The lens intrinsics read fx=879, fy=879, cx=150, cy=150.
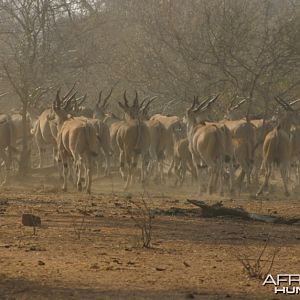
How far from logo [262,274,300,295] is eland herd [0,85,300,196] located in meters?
10.5

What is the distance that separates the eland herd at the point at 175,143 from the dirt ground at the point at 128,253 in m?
4.14

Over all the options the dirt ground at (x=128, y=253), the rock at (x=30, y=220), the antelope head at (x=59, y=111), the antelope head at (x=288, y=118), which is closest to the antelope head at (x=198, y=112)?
the antelope head at (x=288, y=118)

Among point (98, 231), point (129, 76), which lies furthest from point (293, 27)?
point (98, 231)

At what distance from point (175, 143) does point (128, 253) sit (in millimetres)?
14758

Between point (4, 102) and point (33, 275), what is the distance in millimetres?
25002

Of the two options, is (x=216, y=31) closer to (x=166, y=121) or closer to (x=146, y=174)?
(x=166, y=121)

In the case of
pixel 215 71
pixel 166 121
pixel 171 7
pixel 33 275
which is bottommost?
pixel 33 275

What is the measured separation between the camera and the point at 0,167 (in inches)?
916

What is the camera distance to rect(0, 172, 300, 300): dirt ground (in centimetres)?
758

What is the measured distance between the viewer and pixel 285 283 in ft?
25.8

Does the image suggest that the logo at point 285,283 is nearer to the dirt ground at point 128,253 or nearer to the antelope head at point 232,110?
the dirt ground at point 128,253

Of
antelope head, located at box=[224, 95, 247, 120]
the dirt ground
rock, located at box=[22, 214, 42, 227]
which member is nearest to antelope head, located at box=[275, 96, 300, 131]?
antelope head, located at box=[224, 95, 247, 120]

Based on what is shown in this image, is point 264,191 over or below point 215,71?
below

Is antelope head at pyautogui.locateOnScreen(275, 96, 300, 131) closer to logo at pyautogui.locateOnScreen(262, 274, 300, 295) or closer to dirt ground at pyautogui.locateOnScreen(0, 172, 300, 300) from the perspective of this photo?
dirt ground at pyautogui.locateOnScreen(0, 172, 300, 300)
